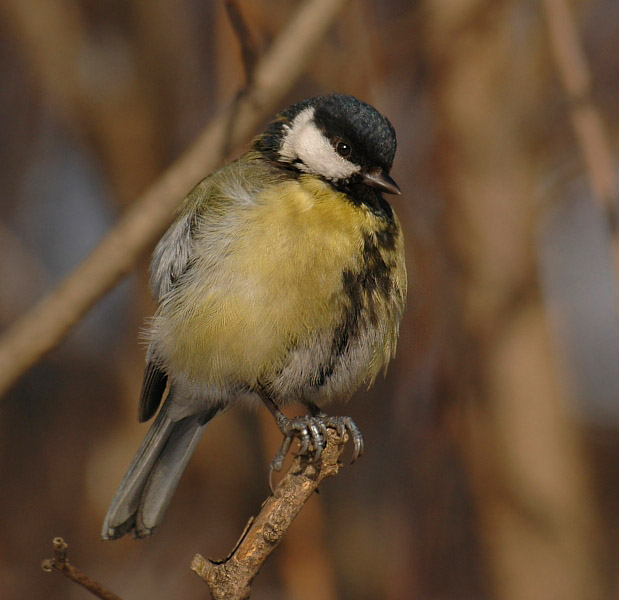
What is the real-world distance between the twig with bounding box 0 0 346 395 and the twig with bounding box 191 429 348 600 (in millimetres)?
621

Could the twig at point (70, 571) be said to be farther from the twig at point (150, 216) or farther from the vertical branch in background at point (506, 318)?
the vertical branch in background at point (506, 318)

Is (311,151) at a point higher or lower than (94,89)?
higher

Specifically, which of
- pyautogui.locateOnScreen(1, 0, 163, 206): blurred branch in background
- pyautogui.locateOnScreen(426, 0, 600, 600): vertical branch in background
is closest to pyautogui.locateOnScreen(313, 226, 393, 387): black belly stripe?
pyautogui.locateOnScreen(426, 0, 600, 600): vertical branch in background

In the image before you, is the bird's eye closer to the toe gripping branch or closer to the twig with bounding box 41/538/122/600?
the toe gripping branch

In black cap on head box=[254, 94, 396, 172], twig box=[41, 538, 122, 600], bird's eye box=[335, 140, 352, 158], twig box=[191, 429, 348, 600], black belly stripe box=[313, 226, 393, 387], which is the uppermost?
black cap on head box=[254, 94, 396, 172]

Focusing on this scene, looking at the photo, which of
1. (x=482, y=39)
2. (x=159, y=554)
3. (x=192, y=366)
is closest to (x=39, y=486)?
(x=159, y=554)

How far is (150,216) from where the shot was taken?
173 centimetres

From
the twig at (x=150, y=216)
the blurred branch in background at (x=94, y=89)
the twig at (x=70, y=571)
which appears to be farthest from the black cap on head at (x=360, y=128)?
the blurred branch in background at (x=94, y=89)

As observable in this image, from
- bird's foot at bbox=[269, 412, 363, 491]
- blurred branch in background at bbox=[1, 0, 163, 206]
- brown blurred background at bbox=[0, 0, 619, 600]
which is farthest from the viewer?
blurred branch in background at bbox=[1, 0, 163, 206]

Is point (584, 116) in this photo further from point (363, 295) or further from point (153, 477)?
point (153, 477)

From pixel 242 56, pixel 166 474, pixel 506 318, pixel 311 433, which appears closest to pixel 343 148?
pixel 242 56

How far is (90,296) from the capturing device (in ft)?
5.44

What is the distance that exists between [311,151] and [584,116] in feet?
2.20

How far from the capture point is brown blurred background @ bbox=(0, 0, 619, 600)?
299cm
